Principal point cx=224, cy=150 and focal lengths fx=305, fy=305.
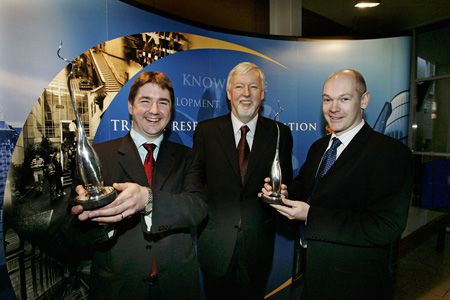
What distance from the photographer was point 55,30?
208 cm

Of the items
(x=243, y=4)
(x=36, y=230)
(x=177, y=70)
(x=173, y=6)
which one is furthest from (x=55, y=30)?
(x=243, y=4)

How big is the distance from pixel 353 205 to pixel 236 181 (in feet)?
3.14

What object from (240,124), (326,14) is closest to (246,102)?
(240,124)

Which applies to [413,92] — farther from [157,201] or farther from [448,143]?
[157,201]

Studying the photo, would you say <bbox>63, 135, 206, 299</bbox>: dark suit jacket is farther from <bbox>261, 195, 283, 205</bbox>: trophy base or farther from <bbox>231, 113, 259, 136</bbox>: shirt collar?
<bbox>231, 113, 259, 136</bbox>: shirt collar

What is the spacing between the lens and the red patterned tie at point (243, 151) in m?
2.61

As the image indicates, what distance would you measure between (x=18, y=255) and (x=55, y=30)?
61.3 inches

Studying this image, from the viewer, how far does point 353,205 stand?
1995 millimetres

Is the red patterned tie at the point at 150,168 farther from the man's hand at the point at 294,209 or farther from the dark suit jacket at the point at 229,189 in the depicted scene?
the man's hand at the point at 294,209

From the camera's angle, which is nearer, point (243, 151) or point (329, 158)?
point (329, 158)

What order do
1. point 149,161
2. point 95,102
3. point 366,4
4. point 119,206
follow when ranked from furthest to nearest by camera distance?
point 366,4 → point 95,102 → point 149,161 → point 119,206

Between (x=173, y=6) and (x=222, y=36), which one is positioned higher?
(x=173, y=6)

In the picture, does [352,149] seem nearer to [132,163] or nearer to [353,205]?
[353,205]

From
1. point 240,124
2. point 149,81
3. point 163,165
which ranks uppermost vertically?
point 149,81
